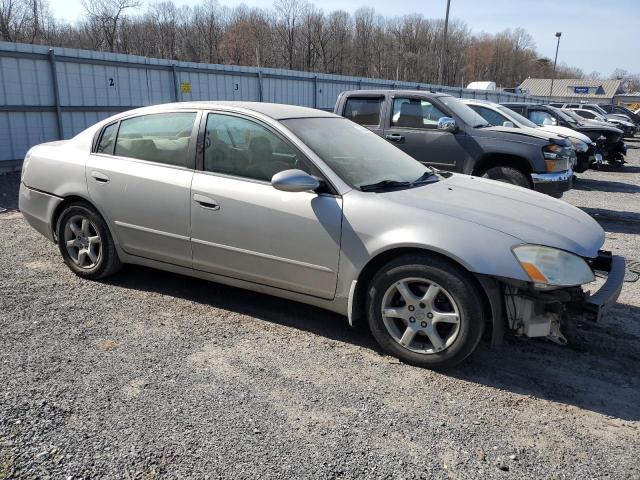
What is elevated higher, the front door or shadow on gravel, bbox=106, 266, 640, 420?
the front door

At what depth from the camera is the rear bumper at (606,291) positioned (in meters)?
3.19

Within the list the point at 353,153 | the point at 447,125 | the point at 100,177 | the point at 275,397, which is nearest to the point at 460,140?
the point at 447,125

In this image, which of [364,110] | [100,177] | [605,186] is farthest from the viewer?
[605,186]

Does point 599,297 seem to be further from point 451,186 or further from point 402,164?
point 402,164

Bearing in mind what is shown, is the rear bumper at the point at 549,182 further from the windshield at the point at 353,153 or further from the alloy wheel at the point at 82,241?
the alloy wheel at the point at 82,241

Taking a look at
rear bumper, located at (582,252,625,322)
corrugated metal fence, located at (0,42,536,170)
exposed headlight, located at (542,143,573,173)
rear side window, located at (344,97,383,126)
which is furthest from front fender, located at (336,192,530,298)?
corrugated metal fence, located at (0,42,536,170)

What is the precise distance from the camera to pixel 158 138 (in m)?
4.39

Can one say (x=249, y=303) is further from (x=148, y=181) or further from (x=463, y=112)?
(x=463, y=112)

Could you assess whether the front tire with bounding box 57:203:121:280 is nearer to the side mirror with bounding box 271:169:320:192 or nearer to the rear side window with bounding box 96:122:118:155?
the rear side window with bounding box 96:122:118:155

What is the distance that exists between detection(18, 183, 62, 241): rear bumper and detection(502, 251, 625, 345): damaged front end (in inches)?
151

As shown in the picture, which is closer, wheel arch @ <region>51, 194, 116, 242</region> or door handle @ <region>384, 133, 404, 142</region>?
wheel arch @ <region>51, 194, 116, 242</region>

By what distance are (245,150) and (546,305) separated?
2.33 metres

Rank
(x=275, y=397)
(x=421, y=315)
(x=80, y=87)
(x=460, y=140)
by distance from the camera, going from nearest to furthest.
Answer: (x=275, y=397) < (x=421, y=315) < (x=460, y=140) < (x=80, y=87)

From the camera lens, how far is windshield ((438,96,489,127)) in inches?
331
